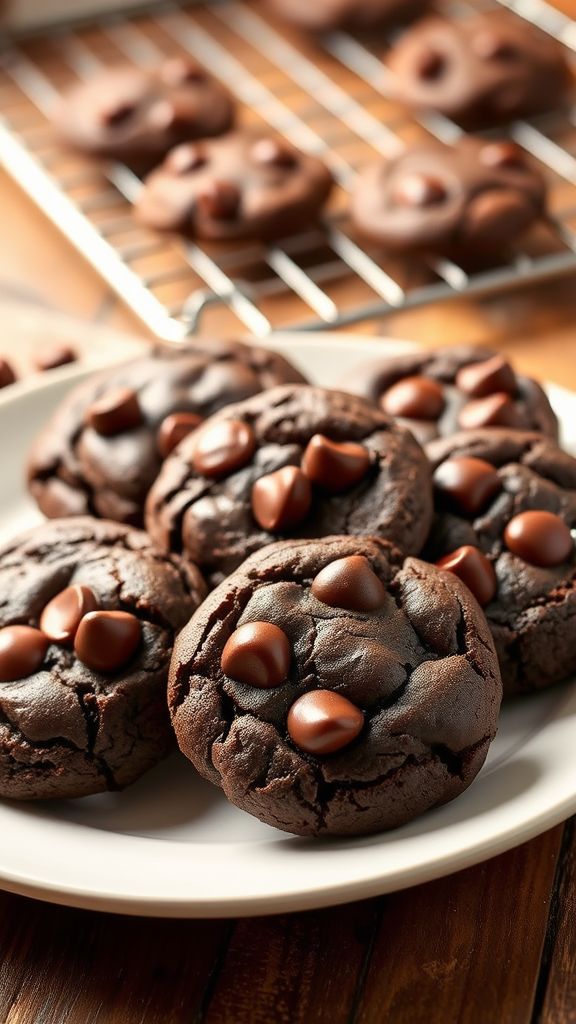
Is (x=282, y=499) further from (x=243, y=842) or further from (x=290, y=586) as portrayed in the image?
(x=243, y=842)

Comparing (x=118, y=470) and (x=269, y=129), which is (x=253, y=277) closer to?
(x=269, y=129)

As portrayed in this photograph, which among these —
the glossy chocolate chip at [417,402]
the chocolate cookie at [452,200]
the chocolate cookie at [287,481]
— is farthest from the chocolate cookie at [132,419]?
the chocolate cookie at [452,200]

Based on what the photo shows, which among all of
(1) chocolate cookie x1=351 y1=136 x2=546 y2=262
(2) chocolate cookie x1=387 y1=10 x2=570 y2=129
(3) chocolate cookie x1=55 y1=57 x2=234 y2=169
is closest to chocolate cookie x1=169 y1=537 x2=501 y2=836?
(1) chocolate cookie x1=351 y1=136 x2=546 y2=262

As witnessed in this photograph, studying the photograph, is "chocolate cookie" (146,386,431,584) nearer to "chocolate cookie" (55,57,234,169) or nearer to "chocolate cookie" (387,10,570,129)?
"chocolate cookie" (55,57,234,169)

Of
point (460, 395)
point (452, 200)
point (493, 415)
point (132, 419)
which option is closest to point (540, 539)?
point (493, 415)

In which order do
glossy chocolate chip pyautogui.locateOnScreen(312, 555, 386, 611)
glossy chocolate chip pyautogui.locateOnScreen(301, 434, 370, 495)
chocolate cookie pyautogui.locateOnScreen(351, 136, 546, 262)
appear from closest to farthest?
glossy chocolate chip pyautogui.locateOnScreen(312, 555, 386, 611) → glossy chocolate chip pyautogui.locateOnScreen(301, 434, 370, 495) → chocolate cookie pyautogui.locateOnScreen(351, 136, 546, 262)

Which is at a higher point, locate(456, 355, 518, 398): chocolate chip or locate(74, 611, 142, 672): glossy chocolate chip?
locate(456, 355, 518, 398): chocolate chip

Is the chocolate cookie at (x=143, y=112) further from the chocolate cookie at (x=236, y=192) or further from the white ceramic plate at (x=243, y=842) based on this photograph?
the white ceramic plate at (x=243, y=842)
